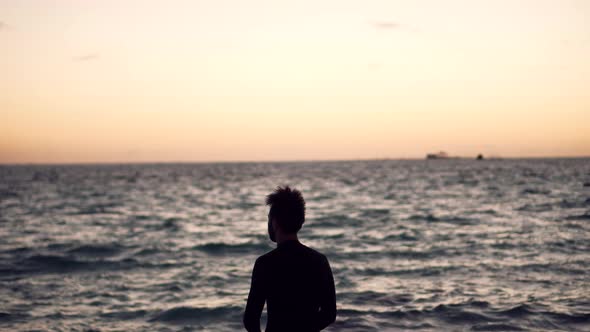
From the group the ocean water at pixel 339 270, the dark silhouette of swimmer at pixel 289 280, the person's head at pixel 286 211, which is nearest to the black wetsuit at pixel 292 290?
the dark silhouette of swimmer at pixel 289 280

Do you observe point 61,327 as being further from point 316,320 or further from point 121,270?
point 316,320

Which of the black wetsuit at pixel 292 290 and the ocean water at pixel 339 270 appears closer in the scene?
the black wetsuit at pixel 292 290

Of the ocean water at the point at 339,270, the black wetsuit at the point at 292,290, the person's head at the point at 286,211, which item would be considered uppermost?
the person's head at the point at 286,211

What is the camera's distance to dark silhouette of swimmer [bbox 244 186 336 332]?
12.9ft

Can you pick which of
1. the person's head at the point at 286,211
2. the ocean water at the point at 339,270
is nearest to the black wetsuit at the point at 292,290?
the person's head at the point at 286,211

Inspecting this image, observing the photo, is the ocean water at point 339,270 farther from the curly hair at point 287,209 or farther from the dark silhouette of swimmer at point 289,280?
the curly hair at point 287,209

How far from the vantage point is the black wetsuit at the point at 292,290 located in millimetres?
3941

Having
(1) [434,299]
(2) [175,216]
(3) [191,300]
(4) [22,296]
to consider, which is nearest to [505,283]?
(1) [434,299]

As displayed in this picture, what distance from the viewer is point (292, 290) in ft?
13.1

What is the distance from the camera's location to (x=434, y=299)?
473 inches

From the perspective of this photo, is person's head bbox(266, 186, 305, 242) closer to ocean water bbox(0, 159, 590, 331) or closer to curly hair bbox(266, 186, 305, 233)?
curly hair bbox(266, 186, 305, 233)

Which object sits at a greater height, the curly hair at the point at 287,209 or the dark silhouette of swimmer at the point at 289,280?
the curly hair at the point at 287,209

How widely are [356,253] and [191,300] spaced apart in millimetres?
7559

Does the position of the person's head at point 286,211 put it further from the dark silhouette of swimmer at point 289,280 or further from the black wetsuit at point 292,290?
the black wetsuit at point 292,290
